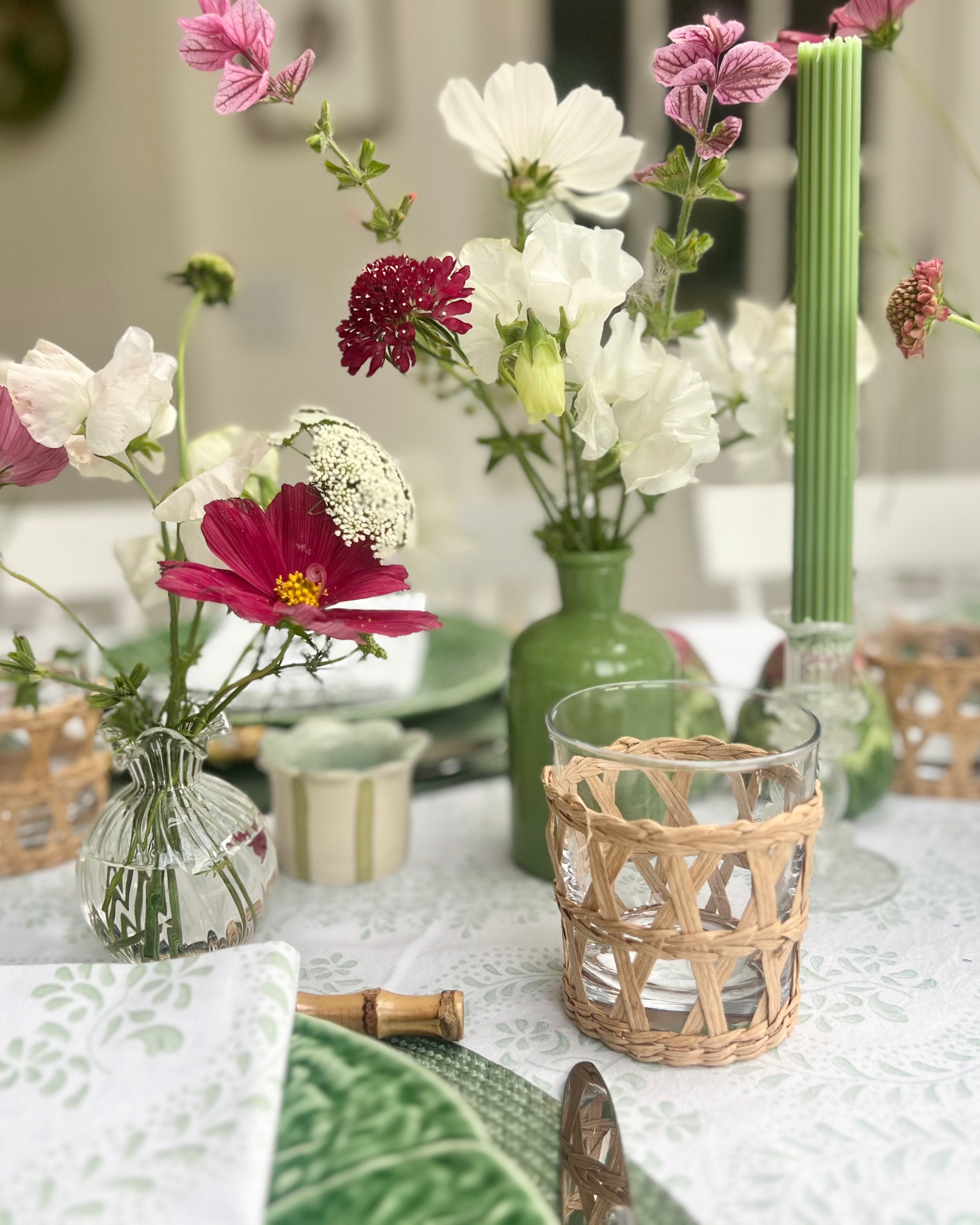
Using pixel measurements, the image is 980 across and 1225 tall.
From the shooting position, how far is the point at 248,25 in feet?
1.72

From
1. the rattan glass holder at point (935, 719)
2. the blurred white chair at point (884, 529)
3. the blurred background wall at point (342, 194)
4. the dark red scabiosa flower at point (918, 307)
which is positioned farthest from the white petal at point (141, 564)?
the blurred background wall at point (342, 194)

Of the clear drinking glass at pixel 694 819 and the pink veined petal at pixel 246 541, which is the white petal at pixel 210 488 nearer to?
the pink veined petal at pixel 246 541

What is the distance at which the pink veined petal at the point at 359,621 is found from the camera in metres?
0.47

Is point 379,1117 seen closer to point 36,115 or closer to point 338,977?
point 338,977

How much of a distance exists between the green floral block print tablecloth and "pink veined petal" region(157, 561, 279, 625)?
24 centimetres

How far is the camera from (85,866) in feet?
1.90

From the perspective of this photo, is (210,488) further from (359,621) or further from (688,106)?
(688,106)

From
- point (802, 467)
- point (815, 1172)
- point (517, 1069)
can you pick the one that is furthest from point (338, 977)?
point (802, 467)

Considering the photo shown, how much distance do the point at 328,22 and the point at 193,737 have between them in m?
2.49

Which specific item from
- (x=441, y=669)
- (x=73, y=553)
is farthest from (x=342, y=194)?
(x=441, y=669)

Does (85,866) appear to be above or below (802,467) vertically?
below

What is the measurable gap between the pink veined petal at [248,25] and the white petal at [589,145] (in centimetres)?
17

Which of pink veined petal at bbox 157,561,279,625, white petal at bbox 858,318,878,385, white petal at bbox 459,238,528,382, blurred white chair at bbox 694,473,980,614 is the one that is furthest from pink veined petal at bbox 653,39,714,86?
blurred white chair at bbox 694,473,980,614

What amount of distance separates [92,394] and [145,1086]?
314 millimetres
